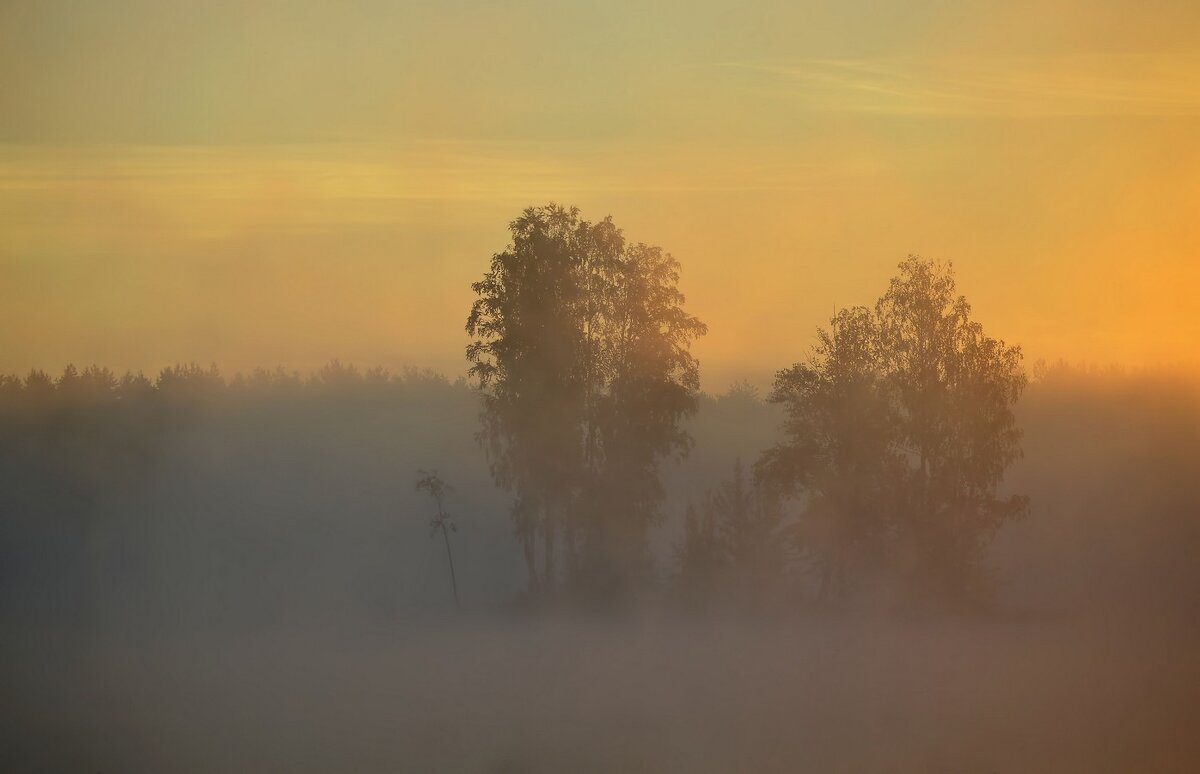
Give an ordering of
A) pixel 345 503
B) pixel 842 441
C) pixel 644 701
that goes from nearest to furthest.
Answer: pixel 644 701 < pixel 842 441 < pixel 345 503

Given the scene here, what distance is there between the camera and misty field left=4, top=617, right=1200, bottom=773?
28812 millimetres

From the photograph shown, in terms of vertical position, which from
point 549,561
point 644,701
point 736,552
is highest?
point 549,561

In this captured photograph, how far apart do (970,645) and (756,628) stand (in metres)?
7.23

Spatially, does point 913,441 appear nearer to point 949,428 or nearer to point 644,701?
point 949,428

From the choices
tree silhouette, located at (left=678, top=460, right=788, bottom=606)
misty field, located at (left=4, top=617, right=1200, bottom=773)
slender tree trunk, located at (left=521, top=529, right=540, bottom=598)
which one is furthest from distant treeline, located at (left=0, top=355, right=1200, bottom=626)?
misty field, located at (left=4, top=617, right=1200, bottom=773)

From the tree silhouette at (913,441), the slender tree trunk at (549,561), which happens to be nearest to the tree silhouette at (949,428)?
the tree silhouette at (913,441)

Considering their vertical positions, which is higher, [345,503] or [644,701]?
[345,503]

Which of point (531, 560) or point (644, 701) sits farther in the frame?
point (531, 560)

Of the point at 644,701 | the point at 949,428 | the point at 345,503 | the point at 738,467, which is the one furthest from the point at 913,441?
the point at 345,503

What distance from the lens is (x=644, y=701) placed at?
3341cm

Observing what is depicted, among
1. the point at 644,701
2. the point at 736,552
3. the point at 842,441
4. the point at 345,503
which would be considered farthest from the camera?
the point at 345,503

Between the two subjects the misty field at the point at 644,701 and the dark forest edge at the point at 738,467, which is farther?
the dark forest edge at the point at 738,467

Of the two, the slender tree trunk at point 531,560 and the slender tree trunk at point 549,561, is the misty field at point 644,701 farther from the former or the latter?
the slender tree trunk at point 531,560

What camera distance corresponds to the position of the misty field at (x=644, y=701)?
2881 centimetres
